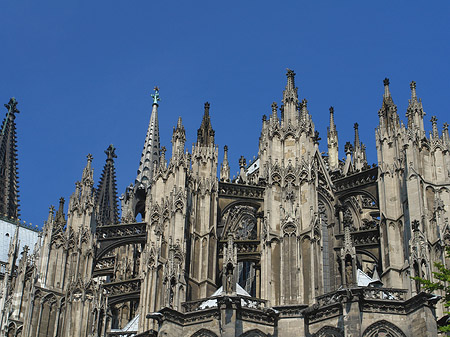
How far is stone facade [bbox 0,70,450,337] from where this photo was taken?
37322 millimetres

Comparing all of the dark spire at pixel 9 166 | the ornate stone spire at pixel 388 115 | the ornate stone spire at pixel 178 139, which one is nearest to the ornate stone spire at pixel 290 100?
the ornate stone spire at pixel 388 115

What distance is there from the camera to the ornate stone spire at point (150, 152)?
2608 inches

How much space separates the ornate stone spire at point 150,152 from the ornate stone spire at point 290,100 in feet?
67.0

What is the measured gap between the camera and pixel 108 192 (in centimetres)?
8219

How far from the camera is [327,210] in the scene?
4547cm

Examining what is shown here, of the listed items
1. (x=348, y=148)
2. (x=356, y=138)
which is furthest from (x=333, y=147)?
(x=356, y=138)

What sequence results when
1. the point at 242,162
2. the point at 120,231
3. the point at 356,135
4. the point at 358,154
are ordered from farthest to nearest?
the point at 242,162, the point at 356,135, the point at 358,154, the point at 120,231

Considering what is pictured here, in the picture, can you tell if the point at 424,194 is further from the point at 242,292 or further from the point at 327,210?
the point at 242,292

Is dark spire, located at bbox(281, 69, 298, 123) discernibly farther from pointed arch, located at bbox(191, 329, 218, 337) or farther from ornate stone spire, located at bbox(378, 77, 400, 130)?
pointed arch, located at bbox(191, 329, 218, 337)

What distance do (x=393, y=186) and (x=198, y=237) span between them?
9.44 m

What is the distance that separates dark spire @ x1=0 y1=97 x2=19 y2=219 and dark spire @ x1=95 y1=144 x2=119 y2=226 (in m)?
8.31

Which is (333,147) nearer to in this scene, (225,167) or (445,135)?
(225,167)

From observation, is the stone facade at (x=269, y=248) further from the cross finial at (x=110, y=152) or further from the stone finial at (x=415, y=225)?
the cross finial at (x=110, y=152)

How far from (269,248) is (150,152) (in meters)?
30.4
